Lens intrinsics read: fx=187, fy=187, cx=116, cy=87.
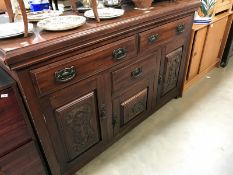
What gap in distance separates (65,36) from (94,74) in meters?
0.24

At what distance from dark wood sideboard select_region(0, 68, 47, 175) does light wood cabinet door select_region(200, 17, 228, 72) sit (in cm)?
169

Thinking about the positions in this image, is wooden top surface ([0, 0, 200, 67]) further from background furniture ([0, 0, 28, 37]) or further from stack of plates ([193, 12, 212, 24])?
stack of plates ([193, 12, 212, 24])

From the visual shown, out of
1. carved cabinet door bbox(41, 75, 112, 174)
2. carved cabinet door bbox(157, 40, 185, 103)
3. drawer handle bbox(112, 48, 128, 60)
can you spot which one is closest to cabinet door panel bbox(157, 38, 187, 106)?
carved cabinet door bbox(157, 40, 185, 103)

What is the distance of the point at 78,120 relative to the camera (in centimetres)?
99

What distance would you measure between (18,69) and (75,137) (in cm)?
52

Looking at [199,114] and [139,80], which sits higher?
[139,80]

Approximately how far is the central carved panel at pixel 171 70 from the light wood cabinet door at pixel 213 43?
0.50m

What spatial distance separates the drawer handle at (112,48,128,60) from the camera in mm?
971

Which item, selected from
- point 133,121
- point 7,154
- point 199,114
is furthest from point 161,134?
point 7,154

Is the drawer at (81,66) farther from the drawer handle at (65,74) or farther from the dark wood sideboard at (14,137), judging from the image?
the dark wood sideboard at (14,137)

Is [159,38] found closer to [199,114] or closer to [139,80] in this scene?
[139,80]

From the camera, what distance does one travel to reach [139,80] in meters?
1.24

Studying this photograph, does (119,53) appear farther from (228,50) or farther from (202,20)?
(228,50)

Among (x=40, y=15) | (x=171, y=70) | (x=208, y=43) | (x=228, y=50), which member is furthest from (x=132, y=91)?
(x=228, y=50)
